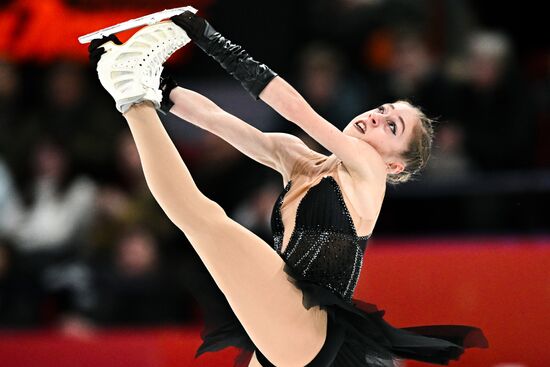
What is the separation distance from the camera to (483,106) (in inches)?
238

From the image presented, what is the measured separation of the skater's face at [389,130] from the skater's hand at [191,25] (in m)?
0.66

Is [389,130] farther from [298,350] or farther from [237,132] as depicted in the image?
[298,350]

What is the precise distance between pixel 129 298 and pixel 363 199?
8.84 feet

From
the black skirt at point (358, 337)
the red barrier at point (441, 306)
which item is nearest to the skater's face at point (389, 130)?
the black skirt at point (358, 337)

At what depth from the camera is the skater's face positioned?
11.3 feet

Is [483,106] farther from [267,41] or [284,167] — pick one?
[284,167]

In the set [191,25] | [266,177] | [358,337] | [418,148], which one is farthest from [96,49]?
[266,177]

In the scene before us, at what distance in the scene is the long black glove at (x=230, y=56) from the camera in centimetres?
317

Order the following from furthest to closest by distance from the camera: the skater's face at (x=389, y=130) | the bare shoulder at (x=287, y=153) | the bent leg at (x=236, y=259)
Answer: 1. the bare shoulder at (x=287, y=153)
2. the skater's face at (x=389, y=130)
3. the bent leg at (x=236, y=259)

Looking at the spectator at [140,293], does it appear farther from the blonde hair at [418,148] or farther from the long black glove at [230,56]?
the long black glove at [230,56]

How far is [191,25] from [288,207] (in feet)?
2.38

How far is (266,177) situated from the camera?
19.6ft

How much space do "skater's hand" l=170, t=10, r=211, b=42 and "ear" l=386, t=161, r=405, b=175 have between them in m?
0.83

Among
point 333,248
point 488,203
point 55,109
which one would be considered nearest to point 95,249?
point 55,109
